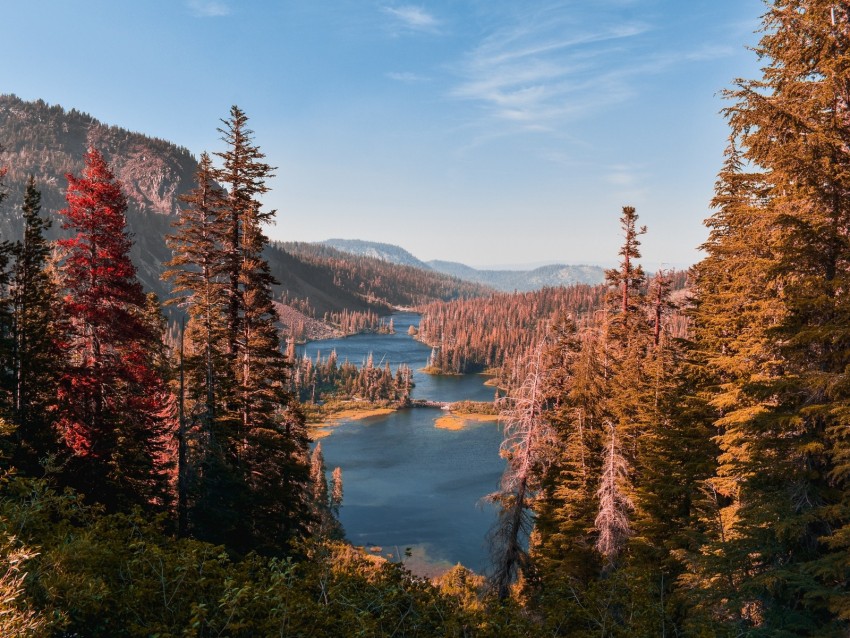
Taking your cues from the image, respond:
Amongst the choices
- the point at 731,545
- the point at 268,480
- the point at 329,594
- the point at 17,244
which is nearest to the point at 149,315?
the point at 17,244

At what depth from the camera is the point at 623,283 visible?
2861cm

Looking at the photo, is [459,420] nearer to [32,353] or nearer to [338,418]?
[338,418]

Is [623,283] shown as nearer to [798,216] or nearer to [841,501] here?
[798,216]

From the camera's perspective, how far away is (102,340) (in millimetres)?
19281

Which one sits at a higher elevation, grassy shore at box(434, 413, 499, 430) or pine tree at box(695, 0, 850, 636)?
pine tree at box(695, 0, 850, 636)

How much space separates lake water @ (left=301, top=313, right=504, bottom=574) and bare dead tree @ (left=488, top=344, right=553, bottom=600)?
11812mm

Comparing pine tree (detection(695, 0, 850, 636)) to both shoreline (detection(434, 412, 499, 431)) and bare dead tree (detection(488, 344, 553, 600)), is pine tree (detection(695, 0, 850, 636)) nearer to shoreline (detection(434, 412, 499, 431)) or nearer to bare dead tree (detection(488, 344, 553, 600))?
bare dead tree (detection(488, 344, 553, 600))

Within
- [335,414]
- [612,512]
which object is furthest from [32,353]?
[335,414]

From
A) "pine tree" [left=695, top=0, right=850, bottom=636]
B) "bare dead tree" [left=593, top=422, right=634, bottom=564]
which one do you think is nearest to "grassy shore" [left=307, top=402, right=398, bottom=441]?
"bare dead tree" [left=593, top=422, right=634, bottom=564]

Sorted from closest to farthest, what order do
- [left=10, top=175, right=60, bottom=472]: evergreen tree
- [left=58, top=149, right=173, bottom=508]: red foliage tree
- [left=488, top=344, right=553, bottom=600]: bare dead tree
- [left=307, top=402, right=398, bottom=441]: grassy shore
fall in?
[left=10, top=175, right=60, bottom=472]: evergreen tree < [left=58, top=149, right=173, bottom=508]: red foliage tree < [left=488, top=344, right=553, bottom=600]: bare dead tree < [left=307, top=402, right=398, bottom=441]: grassy shore

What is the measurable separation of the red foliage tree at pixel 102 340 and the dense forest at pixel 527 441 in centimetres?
9

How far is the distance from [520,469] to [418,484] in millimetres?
60170

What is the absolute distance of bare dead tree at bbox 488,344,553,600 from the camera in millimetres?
21203

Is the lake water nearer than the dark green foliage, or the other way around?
the dark green foliage
